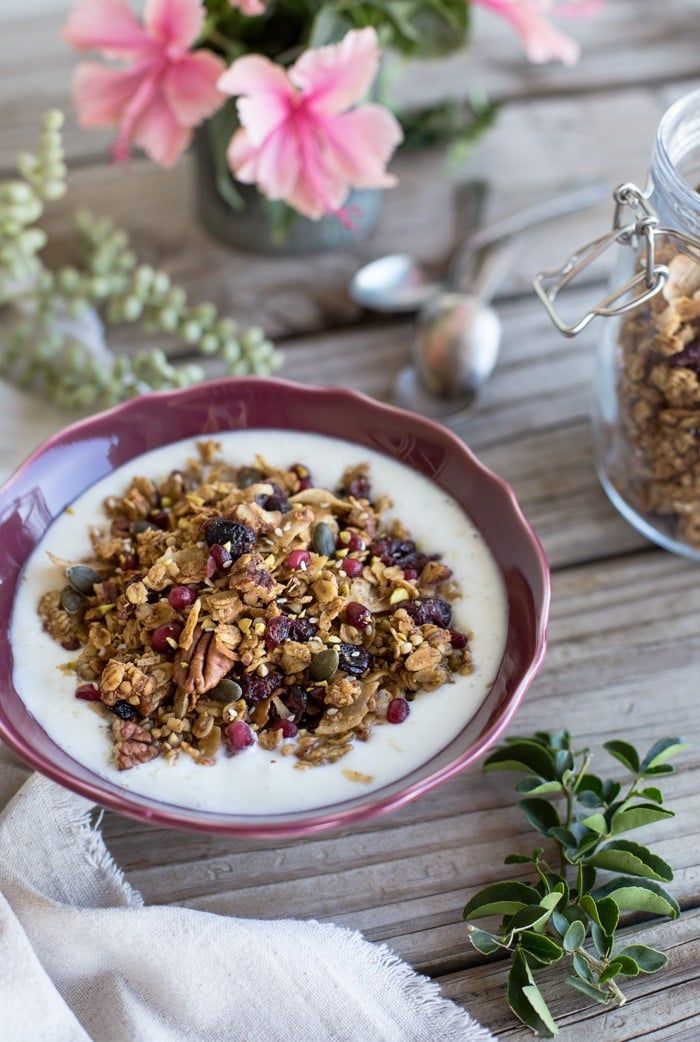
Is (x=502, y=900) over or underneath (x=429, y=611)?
underneath

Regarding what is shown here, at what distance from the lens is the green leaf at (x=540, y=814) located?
818mm

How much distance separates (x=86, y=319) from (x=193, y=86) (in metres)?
0.30

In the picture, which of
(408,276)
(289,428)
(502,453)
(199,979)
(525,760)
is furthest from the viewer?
(408,276)

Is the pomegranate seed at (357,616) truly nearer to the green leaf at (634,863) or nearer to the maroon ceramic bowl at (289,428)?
the maroon ceramic bowl at (289,428)

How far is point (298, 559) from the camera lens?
806mm

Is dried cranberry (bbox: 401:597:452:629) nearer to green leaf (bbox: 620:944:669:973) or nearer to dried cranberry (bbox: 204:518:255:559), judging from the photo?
dried cranberry (bbox: 204:518:255:559)

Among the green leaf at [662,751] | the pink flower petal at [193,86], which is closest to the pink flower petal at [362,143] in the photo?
the pink flower petal at [193,86]

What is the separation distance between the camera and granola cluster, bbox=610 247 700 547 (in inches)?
33.8

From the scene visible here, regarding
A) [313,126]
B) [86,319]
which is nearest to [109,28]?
[313,126]

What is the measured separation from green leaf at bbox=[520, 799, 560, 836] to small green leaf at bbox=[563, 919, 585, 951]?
0.09 m

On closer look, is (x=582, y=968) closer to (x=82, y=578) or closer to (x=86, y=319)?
(x=82, y=578)

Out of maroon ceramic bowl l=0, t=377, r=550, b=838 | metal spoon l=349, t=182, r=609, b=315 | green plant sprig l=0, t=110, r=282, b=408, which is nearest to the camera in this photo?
maroon ceramic bowl l=0, t=377, r=550, b=838

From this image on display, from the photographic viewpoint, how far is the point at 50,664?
0.79 metres

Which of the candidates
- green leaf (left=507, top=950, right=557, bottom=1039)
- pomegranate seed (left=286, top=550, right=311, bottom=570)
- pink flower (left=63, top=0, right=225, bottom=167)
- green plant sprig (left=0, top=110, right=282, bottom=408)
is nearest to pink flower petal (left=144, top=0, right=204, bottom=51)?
pink flower (left=63, top=0, right=225, bottom=167)
